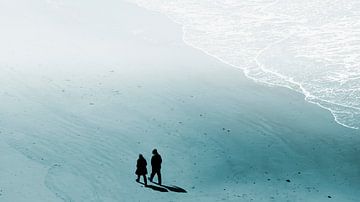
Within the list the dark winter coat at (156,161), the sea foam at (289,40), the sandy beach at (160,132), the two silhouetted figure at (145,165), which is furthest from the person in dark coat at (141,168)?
the sea foam at (289,40)

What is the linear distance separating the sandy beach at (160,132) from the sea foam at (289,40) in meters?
1.62

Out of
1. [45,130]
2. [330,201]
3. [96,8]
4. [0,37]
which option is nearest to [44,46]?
[0,37]

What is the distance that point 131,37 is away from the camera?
143 ft

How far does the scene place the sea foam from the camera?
111 ft

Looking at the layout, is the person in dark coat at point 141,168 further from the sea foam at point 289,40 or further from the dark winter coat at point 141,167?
the sea foam at point 289,40

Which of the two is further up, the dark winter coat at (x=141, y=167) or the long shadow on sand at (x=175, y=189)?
the dark winter coat at (x=141, y=167)

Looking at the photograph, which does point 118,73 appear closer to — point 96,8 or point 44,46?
point 44,46

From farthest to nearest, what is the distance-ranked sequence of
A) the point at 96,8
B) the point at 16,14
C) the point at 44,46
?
the point at 96,8 → the point at 16,14 → the point at 44,46

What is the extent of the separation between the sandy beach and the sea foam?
1615mm

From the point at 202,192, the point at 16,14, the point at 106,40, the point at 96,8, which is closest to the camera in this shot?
the point at 202,192

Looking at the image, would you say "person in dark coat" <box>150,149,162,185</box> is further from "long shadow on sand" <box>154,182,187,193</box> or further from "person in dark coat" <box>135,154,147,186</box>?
"long shadow on sand" <box>154,182,187,193</box>

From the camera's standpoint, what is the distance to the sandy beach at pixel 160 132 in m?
21.7

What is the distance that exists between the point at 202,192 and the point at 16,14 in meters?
31.1

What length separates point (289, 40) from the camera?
42938mm
